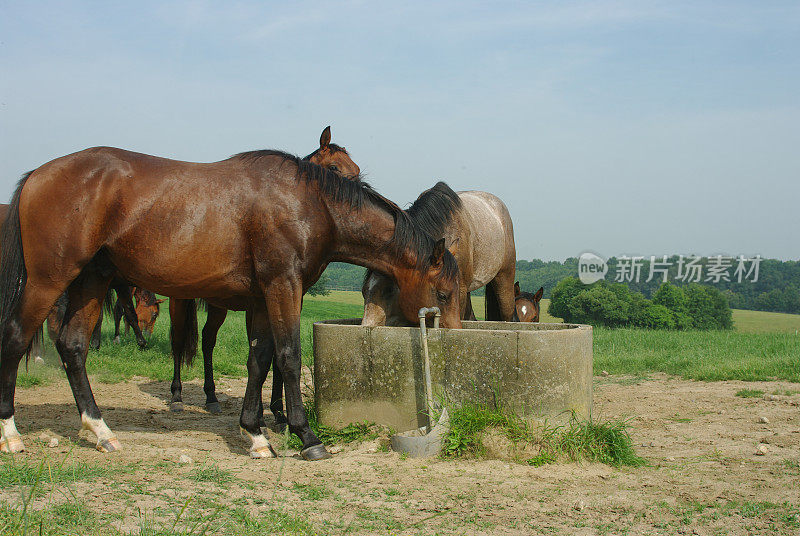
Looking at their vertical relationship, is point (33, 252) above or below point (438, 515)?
above

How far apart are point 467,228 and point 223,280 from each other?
2998mm

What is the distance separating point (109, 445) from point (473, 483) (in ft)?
8.59

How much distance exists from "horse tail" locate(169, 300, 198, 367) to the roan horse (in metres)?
1.99

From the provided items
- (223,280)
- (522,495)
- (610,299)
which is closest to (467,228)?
(223,280)

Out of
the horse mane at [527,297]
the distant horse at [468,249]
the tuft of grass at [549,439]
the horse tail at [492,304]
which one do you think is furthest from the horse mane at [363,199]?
the horse mane at [527,297]

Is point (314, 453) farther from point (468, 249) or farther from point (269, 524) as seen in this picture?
point (468, 249)

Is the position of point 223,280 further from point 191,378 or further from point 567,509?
point 191,378

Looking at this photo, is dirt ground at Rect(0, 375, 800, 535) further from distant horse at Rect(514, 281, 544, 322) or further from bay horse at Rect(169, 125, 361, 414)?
distant horse at Rect(514, 281, 544, 322)

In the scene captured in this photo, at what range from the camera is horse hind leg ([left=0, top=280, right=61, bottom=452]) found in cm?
459

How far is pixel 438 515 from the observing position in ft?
10.8

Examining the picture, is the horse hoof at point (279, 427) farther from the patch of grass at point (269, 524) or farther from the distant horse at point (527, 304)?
the distant horse at point (527, 304)

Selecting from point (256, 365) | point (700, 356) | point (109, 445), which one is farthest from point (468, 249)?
point (700, 356)

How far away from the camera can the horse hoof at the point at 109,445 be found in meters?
4.58

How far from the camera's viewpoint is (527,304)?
9219mm
